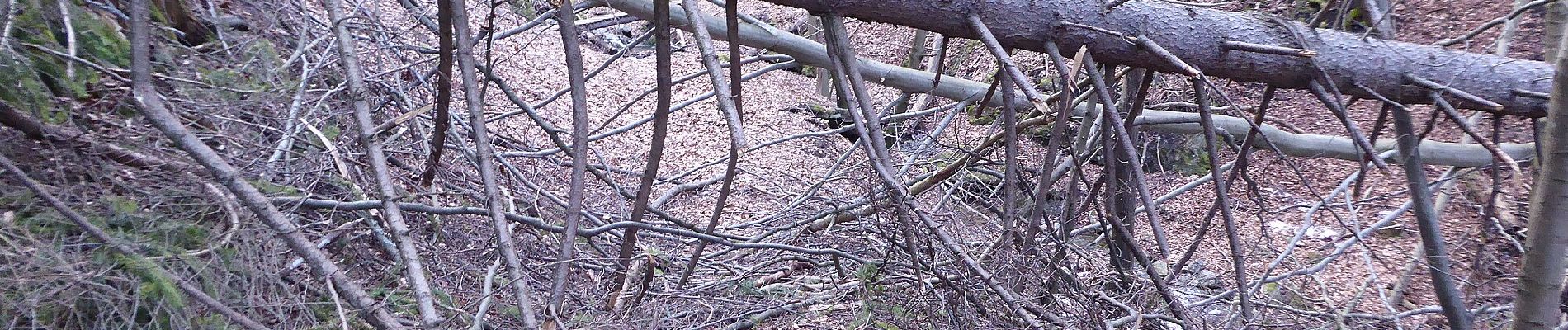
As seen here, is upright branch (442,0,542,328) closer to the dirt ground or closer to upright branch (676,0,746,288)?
upright branch (676,0,746,288)

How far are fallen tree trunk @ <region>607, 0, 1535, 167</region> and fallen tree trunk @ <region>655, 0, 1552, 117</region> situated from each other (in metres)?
1.19

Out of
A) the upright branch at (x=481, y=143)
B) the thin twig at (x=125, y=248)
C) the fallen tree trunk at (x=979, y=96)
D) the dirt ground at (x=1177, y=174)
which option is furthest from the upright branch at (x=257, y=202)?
the dirt ground at (x=1177, y=174)

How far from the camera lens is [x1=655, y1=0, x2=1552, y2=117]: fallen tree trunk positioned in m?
2.02

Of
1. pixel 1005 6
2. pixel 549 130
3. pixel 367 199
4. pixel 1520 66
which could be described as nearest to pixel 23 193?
pixel 367 199

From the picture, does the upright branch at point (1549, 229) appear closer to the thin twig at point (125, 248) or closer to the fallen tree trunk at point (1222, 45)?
the fallen tree trunk at point (1222, 45)

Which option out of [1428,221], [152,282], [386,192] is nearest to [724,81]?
[386,192]

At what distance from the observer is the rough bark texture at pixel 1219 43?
79.6 inches

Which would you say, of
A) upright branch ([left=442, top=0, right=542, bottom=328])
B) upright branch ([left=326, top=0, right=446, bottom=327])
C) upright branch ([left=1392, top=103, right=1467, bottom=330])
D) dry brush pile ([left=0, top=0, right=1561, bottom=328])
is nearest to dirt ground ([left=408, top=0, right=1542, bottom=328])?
dry brush pile ([left=0, top=0, right=1561, bottom=328])

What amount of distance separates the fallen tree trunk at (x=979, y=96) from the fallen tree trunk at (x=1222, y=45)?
3.91 feet

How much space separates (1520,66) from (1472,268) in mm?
2081

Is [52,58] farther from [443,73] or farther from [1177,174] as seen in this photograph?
[1177,174]

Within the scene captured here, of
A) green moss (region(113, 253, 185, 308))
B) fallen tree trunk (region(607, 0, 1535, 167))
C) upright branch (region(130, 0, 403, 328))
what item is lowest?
fallen tree trunk (region(607, 0, 1535, 167))

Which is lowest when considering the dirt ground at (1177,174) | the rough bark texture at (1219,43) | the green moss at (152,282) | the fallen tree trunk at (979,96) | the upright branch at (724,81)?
the dirt ground at (1177,174)

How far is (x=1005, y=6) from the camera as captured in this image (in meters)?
2.02
